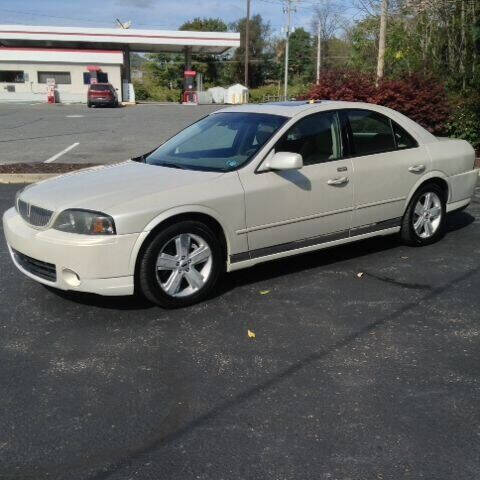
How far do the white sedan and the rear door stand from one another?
0.01 meters

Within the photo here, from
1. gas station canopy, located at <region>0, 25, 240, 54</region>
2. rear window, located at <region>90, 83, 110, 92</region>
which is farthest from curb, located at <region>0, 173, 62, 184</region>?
gas station canopy, located at <region>0, 25, 240, 54</region>

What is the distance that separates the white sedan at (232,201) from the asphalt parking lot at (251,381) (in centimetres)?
35

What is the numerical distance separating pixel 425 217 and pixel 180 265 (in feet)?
9.91

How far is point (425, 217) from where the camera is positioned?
634 cm

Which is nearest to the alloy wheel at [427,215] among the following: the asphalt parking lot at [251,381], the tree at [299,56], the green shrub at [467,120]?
the asphalt parking lot at [251,381]

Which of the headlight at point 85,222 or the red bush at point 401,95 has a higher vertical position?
the red bush at point 401,95

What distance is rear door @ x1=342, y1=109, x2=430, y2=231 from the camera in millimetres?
5605

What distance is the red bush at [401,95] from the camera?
12508 millimetres

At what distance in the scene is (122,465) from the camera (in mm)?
2770

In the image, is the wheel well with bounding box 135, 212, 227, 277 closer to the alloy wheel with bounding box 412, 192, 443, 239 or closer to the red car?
the alloy wheel with bounding box 412, 192, 443, 239

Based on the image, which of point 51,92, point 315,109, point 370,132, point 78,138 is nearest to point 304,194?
point 315,109

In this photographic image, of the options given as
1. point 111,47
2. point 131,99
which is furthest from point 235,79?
point 131,99

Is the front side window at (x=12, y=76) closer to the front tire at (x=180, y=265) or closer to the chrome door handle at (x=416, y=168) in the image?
the chrome door handle at (x=416, y=168)

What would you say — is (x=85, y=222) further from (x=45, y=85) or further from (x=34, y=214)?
(x=45, y=85)
